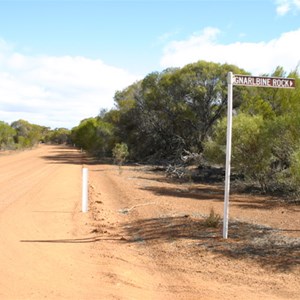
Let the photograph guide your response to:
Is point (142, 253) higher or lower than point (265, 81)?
lower

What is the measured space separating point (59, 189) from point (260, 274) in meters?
12.1

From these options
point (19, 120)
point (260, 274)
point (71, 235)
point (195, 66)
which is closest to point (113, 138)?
point (195, 66)

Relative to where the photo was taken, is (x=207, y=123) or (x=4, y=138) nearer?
(x=207, y=123)

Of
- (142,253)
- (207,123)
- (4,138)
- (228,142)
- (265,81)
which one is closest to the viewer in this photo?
(142,253)

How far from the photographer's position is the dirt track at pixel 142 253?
5387 mm

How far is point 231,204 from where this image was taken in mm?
14391

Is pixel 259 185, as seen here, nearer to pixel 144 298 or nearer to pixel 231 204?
pixel 231 204

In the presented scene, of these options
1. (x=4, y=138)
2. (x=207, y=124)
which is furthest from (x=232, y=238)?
(x=4, y=138)

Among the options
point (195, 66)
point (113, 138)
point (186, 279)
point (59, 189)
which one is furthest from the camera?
point (113, 138)

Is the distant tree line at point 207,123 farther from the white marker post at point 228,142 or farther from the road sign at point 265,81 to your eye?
the white marker post at point 228,142

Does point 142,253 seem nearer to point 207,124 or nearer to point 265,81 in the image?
point 265,81

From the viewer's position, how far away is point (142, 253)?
723 centimetres

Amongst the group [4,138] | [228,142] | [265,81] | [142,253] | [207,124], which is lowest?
[142,253]

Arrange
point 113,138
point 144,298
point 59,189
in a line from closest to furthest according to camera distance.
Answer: point 144,298 → point 59,189 → point 113,138
